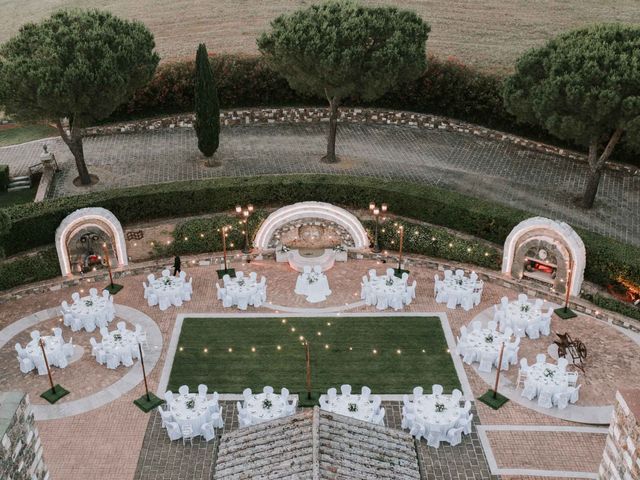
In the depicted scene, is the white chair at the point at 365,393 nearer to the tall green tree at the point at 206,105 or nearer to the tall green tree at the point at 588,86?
the tall green tree at the point at 588,86

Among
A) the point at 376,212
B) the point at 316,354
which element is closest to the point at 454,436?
the point at 316,354

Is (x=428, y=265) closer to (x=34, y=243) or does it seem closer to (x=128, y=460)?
(x=128, y=460)

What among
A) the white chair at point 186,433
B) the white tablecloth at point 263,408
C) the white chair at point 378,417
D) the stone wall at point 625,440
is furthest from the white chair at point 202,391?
the stone wall at point 625,440

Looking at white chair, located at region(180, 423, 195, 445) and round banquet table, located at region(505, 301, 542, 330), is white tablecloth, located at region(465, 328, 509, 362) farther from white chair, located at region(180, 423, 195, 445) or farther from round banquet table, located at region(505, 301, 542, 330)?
white chair, located at region(180, 423, 195, 445)

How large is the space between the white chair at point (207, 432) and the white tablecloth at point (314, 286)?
7.94 metres

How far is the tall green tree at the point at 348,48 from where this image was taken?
102 feet

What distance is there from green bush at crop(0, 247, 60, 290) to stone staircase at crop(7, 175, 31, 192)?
309 inches

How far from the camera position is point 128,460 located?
66.5 feet

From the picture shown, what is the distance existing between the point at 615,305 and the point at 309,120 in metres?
21.4

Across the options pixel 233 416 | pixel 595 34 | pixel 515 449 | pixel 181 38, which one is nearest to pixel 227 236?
pixel 233 416

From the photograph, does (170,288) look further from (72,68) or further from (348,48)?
(348,48)

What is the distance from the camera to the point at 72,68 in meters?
29.1

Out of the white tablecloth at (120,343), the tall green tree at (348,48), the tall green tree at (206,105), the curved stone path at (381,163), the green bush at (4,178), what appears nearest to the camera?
the white tablecloth at (120,343)

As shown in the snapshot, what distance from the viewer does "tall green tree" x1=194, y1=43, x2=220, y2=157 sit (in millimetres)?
32562
